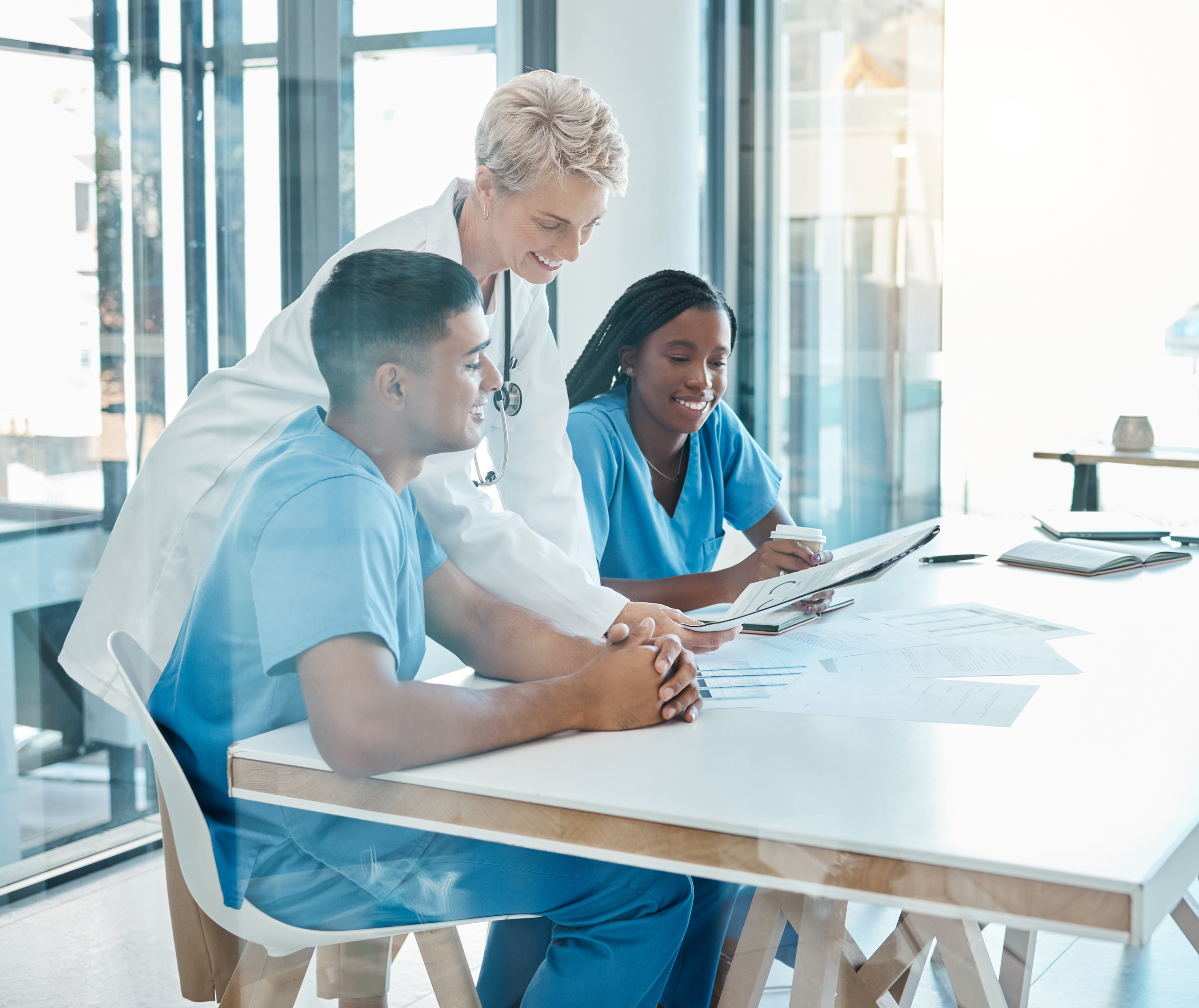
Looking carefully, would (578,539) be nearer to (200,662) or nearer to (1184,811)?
(200,662)

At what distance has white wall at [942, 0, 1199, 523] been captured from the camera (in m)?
2.50

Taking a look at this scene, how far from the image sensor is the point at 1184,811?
815 millimetres

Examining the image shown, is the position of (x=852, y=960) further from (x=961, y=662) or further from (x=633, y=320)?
(x=633, y=320)

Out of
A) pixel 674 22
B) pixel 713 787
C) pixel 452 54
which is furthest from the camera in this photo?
pixel 674 22

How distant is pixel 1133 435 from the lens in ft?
8.81

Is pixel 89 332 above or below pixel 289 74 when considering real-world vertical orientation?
below

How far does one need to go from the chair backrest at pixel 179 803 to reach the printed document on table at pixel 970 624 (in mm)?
832

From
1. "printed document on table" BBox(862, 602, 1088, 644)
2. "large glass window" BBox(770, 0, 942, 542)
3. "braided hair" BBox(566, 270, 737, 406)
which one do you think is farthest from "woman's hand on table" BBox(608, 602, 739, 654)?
"large glass window" BBox(770, 0, 942, 542)

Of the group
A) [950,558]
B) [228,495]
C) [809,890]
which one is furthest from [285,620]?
[950,558]

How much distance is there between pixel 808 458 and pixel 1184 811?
2.42 m

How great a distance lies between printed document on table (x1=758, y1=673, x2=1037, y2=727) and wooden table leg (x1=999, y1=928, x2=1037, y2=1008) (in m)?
0.20

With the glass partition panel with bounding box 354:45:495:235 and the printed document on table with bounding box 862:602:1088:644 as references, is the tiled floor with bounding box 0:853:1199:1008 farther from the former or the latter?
the glass partition panel with bounding box 354:45:495:235

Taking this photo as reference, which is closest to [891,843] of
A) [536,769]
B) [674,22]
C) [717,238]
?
[536,769]

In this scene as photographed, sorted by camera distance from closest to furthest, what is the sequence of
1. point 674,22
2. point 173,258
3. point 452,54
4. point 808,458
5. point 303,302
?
point 303,302
point 173,258
point 452,54
point 674,22
point 808,458
